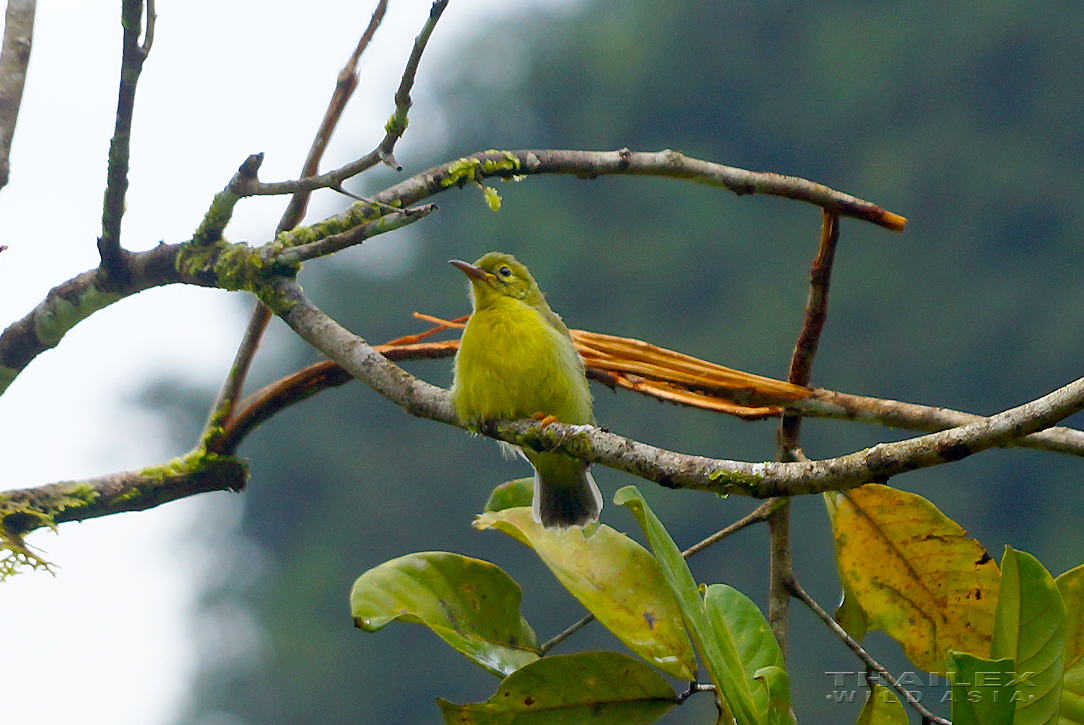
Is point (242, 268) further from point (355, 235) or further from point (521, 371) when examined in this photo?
point (521, 371)

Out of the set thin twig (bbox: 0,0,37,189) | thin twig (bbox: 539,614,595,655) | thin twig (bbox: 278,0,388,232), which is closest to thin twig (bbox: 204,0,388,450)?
thin twig (bbox: 278,0,388,232)

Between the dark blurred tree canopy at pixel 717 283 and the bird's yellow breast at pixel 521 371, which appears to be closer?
the bird's yellow breast at pixel 521 371

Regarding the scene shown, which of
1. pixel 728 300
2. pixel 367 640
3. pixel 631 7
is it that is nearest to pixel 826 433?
pixel 728 300

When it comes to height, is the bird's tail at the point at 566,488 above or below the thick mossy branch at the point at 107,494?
below

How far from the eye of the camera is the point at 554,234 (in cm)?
2314

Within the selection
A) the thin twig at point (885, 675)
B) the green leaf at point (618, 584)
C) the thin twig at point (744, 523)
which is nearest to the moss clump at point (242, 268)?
the green leaf at point (618, 584)

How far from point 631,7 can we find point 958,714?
3008cm

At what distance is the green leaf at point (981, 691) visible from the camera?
43.0 inches

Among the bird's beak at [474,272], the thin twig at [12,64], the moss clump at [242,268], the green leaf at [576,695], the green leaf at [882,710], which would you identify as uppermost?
the thin twig at [12,64]

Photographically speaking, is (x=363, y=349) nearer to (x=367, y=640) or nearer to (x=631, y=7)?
(x=367, y=640)

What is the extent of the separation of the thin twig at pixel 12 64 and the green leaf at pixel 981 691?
5.79ft

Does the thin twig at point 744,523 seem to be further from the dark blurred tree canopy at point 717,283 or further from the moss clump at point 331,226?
the dark blurred tree canopy at point 717,283

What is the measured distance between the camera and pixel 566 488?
2350 millimetres

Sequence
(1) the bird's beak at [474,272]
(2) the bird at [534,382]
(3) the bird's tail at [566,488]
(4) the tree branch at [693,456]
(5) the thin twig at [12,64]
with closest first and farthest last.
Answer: (4) the tree branch at [693,456], (5) the thin twig at [12,64], (3) the bird's tail at [566,488], (2) the bird at [534,382], (1) the bird's beak at [474,272]
